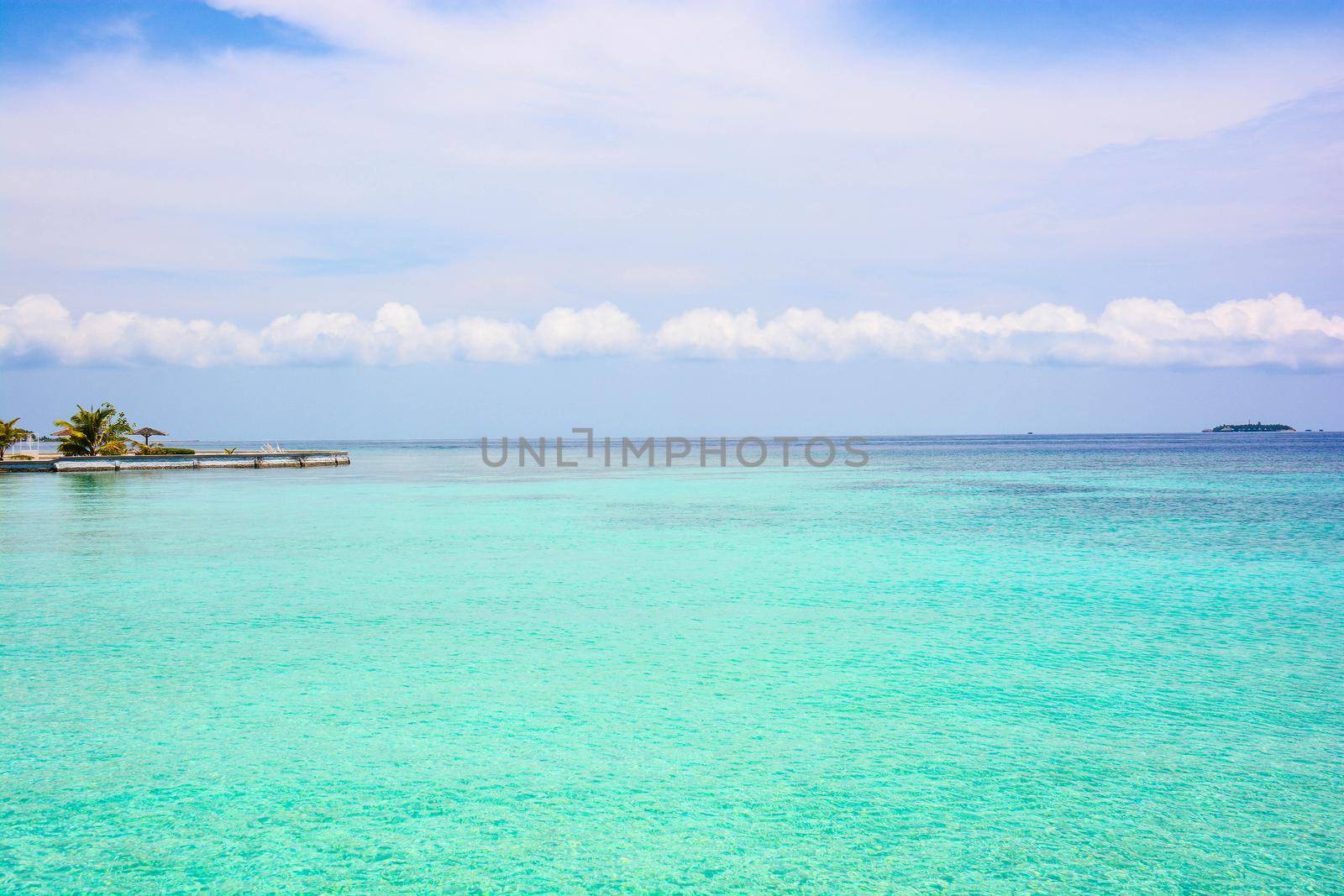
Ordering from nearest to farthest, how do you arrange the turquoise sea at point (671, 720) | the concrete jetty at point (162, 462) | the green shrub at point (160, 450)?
the turquoise sea at point (671, 720)
the concrete jetty at point (162, 462)
the green shrub at point (160, 450)

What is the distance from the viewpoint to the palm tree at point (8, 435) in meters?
49.1

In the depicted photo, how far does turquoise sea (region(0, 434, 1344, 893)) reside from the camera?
5527 mm

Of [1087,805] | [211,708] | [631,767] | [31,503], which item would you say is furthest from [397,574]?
[31,503]

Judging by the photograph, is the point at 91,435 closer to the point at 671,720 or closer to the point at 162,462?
the point at 162,462

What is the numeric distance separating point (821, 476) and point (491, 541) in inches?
1299

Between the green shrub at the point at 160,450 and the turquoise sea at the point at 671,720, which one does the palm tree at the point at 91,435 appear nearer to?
the green shrub at the point at 160,450

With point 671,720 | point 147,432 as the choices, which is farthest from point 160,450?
point 671,720

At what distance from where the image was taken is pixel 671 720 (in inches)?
320

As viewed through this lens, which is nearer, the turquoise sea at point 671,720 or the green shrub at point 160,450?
the turquoise sea at point 671,720

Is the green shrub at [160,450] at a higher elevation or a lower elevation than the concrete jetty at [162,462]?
higher

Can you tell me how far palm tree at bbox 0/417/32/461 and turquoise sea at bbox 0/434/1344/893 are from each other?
124 ft

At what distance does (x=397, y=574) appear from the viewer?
1617 centimetres

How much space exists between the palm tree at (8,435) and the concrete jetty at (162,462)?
1104mm

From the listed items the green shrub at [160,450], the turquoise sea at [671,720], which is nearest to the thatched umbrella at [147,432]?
the green shrub at [160,450]
